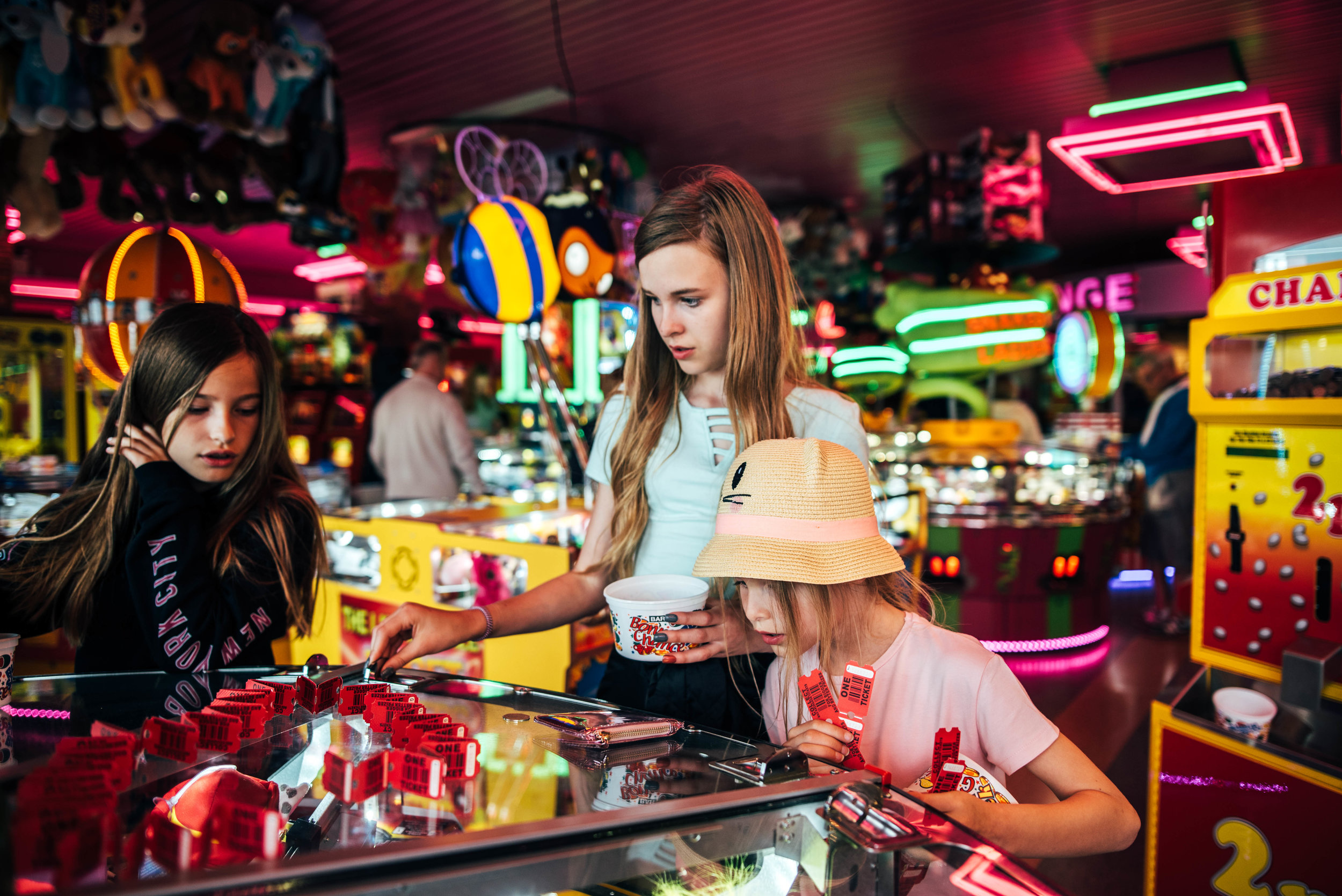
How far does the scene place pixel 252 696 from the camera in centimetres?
108

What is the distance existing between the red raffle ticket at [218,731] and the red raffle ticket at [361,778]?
205mm

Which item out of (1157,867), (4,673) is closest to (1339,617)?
(1157,867)

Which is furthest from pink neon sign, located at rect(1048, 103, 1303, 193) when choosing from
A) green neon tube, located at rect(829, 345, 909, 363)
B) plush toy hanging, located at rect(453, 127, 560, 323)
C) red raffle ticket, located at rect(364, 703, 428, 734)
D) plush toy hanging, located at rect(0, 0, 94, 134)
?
plush toy hanging, located at rect(0, 0, 94, 134)

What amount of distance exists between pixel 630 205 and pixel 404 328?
4.35 m

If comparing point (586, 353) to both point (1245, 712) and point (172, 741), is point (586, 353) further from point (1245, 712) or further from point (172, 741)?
point (172, 741)

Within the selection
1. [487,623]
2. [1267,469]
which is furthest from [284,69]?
[1267,469]

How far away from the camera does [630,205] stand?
5875 millimetres

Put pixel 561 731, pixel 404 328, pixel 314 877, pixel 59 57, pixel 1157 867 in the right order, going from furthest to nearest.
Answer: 1. pixel 404 328
2. pixel 59 57
3. pixel 1157 867
4. pixel 561 731
5. pixel 314 877

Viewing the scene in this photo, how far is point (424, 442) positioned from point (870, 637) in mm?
3961

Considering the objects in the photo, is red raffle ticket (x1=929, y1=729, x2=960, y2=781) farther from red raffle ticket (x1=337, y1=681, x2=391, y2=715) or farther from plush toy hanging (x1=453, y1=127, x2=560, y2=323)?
plush toy hanging (x1=453, y1=127, x2=560, y2=323)

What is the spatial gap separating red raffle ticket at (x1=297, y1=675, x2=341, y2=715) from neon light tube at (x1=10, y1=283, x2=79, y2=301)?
33.4 ft

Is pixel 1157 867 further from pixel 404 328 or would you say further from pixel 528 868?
pixel 404 328

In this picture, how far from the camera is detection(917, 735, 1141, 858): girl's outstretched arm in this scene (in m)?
0.95

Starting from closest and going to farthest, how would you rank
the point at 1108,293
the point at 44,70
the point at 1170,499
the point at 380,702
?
the point at 380,702 < the point at 44,70 < the point at 1170,499 < the point at 1108,293
